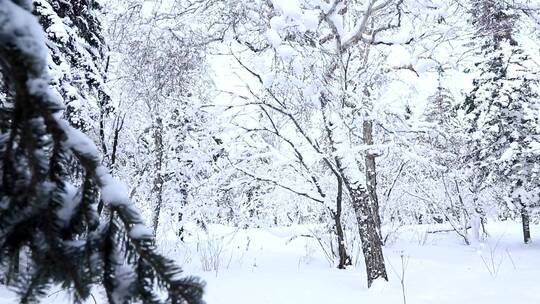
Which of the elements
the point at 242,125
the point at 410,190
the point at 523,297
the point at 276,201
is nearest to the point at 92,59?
the point at 242,125

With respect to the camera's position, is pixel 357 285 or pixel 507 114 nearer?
pixel 357 285

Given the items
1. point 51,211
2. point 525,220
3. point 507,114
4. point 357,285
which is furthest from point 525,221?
point 51,211

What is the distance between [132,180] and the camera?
52.4 ft

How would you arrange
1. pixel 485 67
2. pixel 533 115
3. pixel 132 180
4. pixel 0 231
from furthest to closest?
pixel 485 67
pixel 132 180
pixel 533 115
pixel 0 231

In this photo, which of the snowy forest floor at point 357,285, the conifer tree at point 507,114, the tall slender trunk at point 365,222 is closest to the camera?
the snowy forest floor at point 357,285

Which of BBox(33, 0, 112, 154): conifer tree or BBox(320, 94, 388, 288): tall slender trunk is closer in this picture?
BBox(320, 94, 388, 288): tall slender trunk

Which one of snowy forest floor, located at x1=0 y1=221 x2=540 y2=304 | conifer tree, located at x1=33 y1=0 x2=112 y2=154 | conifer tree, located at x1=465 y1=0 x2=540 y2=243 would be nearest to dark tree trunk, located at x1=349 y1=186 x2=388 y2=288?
snowy forest floor, located at x1=0 y1=221 x2=540 y2=304

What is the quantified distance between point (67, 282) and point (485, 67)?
61.4 ft

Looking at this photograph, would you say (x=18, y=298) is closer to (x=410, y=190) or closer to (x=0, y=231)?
(x=0, y=231)

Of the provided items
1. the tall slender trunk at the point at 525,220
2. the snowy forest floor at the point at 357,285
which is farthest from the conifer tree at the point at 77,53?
the tall slender trunk at the point at 525,220

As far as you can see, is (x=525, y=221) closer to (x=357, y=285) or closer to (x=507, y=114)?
(x=507, y=114)

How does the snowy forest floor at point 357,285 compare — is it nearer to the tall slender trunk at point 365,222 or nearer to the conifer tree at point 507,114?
the tall slender trunk at point 365,222

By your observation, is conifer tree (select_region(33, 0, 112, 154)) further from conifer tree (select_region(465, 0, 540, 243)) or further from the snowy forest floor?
conifer tree (select_region(465, 0, 540, 243))

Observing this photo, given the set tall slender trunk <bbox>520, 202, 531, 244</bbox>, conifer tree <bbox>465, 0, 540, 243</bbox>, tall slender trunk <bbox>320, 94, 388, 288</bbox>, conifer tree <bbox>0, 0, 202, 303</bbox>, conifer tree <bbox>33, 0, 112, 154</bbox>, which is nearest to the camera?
conifer tree <bbox>0, 0, 202, 303</bbox>
